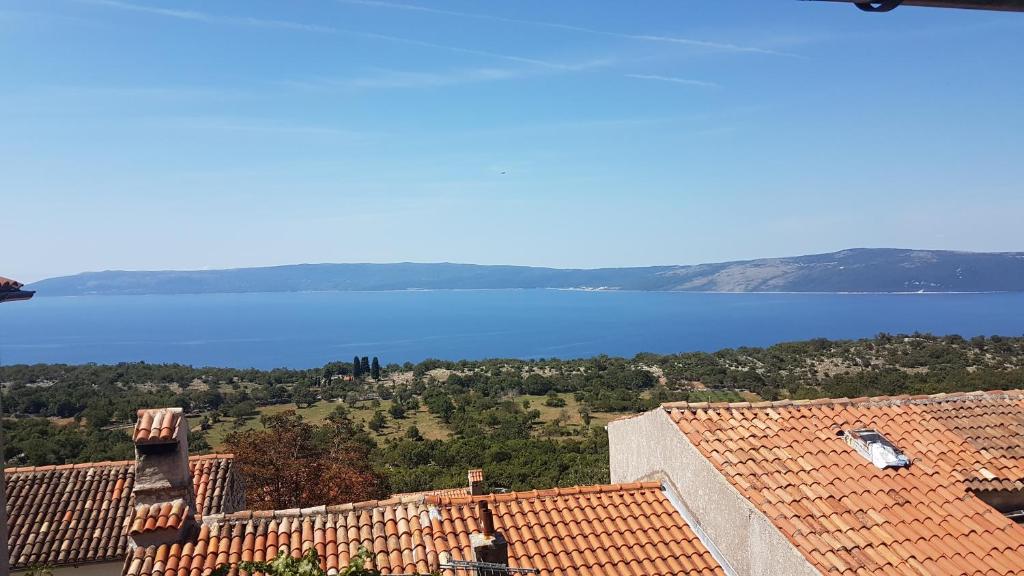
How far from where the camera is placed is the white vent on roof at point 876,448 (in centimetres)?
730

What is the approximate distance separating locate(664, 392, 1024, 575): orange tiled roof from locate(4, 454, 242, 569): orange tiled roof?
9359mm

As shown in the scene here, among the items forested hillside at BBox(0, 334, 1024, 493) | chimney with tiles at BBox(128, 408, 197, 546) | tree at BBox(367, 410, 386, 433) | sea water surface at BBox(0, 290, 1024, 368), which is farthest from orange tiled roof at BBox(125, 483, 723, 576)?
sea water surface at BBox(0, 290, 1024, 368)

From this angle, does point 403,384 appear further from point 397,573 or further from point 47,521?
point 397,573

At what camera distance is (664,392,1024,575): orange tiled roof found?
589cm

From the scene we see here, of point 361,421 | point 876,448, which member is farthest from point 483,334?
point 876,448

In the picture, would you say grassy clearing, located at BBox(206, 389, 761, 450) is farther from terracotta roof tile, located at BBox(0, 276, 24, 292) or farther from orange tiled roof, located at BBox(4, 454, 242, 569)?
terracotta roof tile, located at BBox(0, 276, 24, 292)

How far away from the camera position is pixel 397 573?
240 inches

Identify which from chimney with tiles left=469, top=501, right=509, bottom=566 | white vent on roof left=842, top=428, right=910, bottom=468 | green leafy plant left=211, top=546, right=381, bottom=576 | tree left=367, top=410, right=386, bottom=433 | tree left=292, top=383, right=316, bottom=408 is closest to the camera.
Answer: green leafy plant left=211, top=546, right=381, bottom=576

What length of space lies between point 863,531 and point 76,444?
3088cm

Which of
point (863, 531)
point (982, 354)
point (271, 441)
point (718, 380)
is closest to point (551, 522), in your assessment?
point (863, 531)

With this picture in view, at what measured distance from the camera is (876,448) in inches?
292

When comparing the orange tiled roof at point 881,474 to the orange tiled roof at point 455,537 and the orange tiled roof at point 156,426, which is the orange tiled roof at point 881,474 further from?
the orange tiled roof at point 156,426

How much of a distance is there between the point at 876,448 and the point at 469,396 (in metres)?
46.6

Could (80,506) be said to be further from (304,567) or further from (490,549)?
(304,567)
